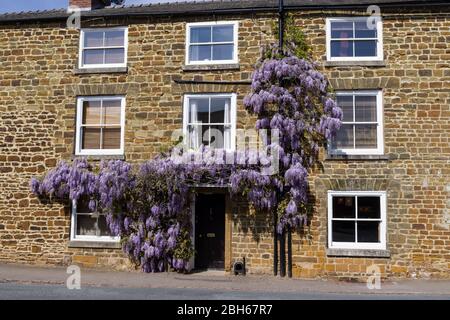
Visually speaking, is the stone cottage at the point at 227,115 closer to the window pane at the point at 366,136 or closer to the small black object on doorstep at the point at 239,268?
the window pane at the point at 366,136

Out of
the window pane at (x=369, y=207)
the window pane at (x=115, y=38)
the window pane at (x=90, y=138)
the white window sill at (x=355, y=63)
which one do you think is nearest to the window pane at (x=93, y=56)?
the window pane at (x=115, y=38)

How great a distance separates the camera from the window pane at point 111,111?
14.1 meters

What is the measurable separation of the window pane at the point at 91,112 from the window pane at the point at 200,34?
3.46 meters

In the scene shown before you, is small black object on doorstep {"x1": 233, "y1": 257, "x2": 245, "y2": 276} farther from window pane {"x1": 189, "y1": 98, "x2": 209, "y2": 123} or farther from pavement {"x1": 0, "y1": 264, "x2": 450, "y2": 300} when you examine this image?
window pane {"x1": 189, "y1": 98, "x2": 209, "y2": 123}

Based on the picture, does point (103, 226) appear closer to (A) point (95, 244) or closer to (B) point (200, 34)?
(A) point (95, 244)

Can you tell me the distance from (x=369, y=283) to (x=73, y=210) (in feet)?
27.9

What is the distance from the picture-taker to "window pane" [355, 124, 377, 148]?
43.4 feet

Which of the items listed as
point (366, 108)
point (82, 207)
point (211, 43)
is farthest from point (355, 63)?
A: point (82, 207)

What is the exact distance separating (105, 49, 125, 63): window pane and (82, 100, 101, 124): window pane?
136cm

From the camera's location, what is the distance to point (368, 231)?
12953 mm

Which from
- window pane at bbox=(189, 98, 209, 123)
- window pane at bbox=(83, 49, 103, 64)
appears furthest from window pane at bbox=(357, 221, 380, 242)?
window pane at bbox=(83, 49, 103, 64)

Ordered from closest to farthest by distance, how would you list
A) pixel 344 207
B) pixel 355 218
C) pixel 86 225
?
pixel 355 218 → pixel 344 207 → pixel 86 225

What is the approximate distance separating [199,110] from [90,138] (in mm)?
3401
